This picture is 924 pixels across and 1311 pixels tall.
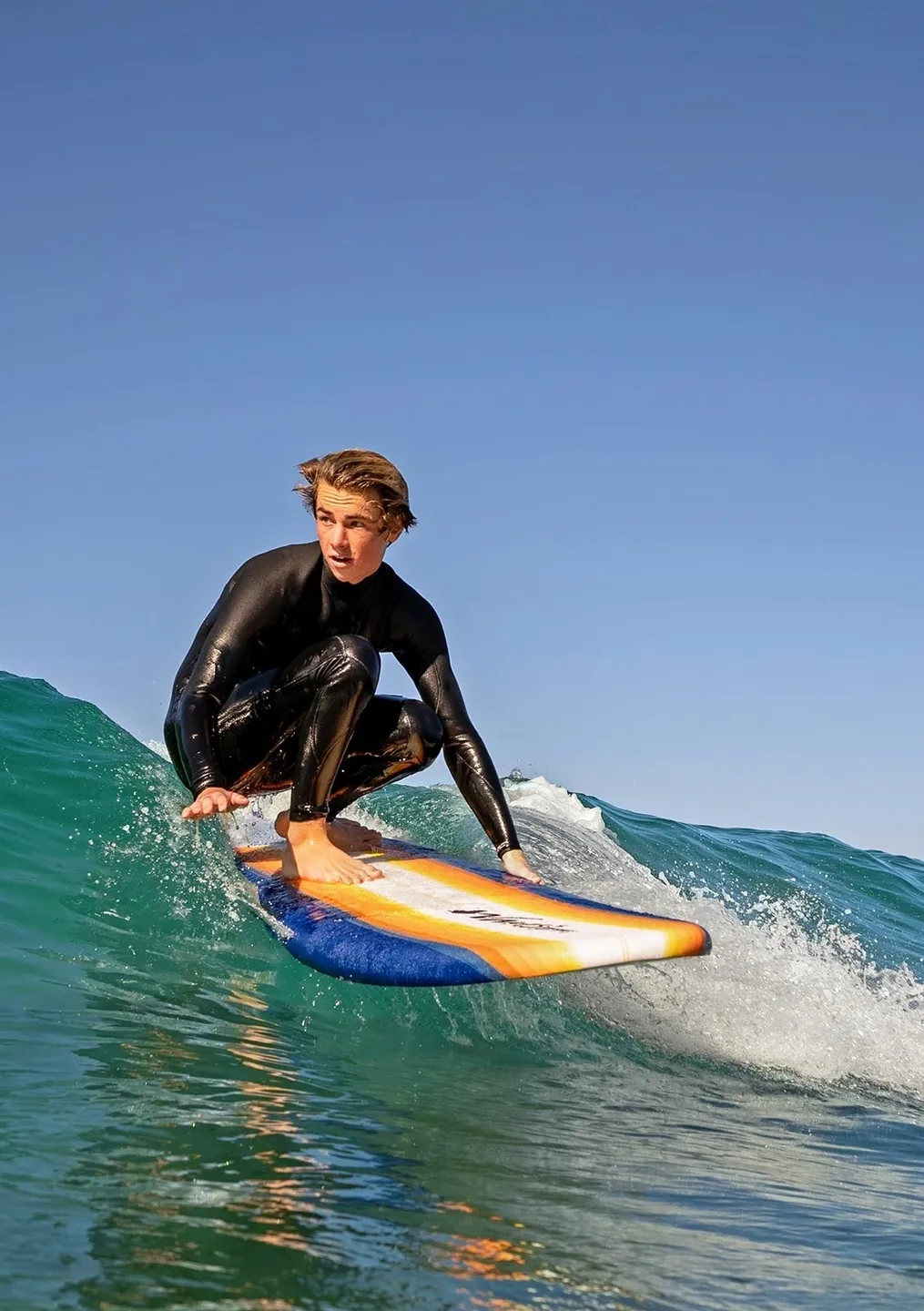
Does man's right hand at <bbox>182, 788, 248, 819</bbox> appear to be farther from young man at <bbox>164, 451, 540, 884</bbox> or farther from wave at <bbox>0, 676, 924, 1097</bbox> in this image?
wave at <bbox>0, 676, 924, 1097</bbox>

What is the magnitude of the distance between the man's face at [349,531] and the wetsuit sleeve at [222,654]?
0.98 ft

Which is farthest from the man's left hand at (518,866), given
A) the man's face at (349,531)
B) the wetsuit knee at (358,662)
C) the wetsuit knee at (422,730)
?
the man's face at (349,531)

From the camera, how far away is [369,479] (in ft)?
16.1

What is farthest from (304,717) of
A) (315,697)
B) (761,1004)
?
(761,1004)

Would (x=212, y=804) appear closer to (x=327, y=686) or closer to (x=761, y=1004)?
(x=327, y=686)

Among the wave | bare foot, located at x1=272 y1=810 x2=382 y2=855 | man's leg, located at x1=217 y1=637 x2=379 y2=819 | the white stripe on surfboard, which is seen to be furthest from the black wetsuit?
the wave

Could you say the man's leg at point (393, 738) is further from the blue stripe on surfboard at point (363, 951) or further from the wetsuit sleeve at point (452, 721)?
the blue stripe on surfboard at point (363, 951)

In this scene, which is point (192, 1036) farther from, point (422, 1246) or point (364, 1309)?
point (364, 1309)

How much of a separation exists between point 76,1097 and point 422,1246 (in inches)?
44.7

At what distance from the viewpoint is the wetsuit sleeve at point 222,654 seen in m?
4.94

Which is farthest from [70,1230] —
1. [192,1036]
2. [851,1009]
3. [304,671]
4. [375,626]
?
[851,1009]

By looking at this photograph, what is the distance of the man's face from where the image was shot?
16.1 ft

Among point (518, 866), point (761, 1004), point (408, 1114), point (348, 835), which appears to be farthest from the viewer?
point (348, 835)

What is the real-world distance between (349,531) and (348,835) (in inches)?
64.1
